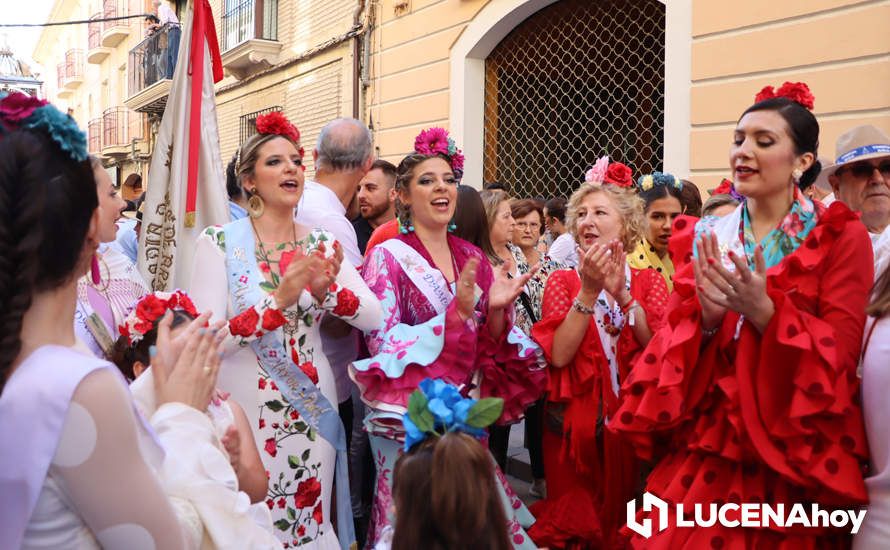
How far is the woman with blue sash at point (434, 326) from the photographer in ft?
10.1

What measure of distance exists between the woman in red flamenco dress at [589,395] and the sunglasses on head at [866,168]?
0.89 m

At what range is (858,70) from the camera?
16.6 feet

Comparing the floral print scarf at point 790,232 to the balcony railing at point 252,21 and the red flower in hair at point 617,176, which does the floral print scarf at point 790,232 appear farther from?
the balcony railing at point 252,21

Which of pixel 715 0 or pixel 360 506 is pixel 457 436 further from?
pixel 715 0

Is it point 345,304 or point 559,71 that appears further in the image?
point 559,71

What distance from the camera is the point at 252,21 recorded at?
44.6 feet

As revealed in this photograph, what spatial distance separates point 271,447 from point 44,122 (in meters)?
1.86

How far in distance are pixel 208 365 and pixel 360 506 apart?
113 inches

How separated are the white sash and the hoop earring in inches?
21.4

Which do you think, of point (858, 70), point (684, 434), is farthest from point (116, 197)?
point (858, 70)

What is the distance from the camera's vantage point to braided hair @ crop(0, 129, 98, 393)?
4.28ft

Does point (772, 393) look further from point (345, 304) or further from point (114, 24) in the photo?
point (114, 24)

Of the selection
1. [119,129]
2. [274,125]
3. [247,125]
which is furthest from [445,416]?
[119,129]

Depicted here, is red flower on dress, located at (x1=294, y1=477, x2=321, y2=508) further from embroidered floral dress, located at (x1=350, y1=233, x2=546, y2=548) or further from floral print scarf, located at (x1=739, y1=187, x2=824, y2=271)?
floral print scarf, located at (x1=739, y1=187, x2=824, y2=271)
